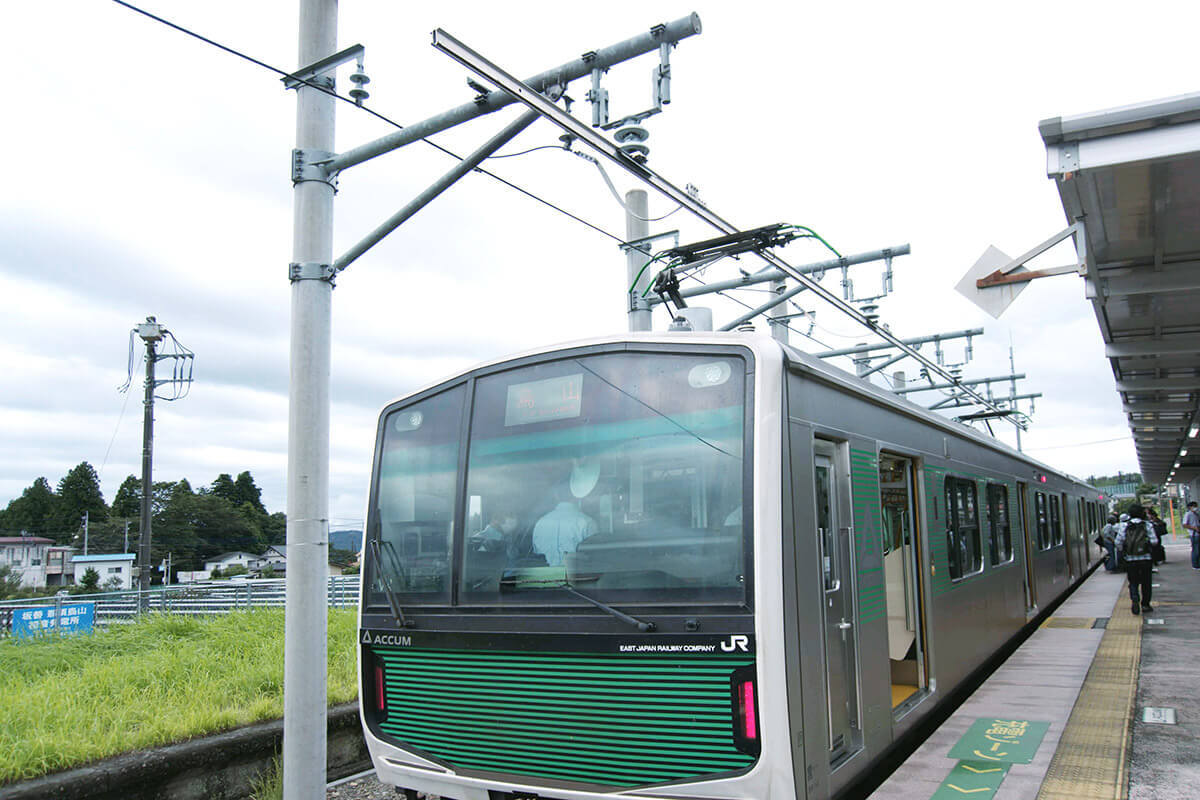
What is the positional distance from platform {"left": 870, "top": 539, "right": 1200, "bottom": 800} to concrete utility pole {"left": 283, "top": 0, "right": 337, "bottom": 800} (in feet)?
11.0

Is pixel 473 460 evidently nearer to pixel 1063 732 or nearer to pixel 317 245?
pixel 317 245

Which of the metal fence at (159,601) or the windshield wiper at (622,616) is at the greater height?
the windshield wiper at (622,616)

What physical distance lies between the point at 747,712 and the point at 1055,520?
1305 centimetres

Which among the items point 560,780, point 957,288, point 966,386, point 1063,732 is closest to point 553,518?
point 560,780

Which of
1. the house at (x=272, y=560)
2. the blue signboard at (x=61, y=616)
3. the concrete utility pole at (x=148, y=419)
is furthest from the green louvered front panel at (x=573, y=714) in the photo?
the house at (x=272, y=560)

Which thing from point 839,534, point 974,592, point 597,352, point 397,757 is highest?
point 597,352

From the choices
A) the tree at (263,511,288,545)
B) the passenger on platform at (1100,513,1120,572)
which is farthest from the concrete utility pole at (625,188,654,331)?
the tree at (263,511,288,545)

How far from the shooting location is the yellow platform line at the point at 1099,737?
4973 mm

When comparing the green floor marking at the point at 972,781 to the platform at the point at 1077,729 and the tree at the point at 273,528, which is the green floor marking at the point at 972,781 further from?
the tree at the point at 273,528

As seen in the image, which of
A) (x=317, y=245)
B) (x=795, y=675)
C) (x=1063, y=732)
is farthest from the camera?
(x=1063, y=732)

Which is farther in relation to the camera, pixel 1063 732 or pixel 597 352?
pixel 1063 732

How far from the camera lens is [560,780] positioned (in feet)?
13.3

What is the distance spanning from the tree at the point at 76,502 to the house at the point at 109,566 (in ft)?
79.5

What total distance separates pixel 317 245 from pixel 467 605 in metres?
2.68
